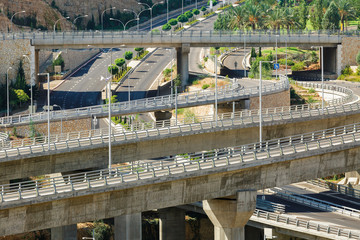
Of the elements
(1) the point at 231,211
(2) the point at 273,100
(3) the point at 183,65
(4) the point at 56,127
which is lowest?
(1) the point at 231,211

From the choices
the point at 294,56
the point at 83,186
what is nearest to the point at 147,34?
the point at 294,56

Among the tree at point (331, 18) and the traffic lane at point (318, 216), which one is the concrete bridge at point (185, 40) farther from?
the traffic lane at point (318, 216)

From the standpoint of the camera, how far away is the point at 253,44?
14212cm

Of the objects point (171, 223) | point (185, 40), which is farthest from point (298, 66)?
point (171, 223)

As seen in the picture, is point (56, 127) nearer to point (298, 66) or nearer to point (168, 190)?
point (168, 190)

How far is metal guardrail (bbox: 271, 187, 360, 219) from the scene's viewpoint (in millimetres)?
75875

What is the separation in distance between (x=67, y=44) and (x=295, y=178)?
6592 centimetres

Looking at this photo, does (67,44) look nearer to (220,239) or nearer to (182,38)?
(182,38)

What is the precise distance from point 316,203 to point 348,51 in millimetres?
75998

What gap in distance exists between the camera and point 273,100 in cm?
11644

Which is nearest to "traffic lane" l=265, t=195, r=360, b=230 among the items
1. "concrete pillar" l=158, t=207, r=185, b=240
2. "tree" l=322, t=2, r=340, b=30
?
"concrete pillar" l=158, t=207, r=185, b=240

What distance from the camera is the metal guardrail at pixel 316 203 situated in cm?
7588

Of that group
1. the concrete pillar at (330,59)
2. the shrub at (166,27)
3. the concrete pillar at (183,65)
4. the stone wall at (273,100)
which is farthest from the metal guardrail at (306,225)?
the shrub at (166,27)

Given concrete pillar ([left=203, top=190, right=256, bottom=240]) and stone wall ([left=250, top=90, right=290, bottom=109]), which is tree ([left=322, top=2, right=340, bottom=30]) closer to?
stone wall ([left=250, top=90, right=290, bottom=109])
